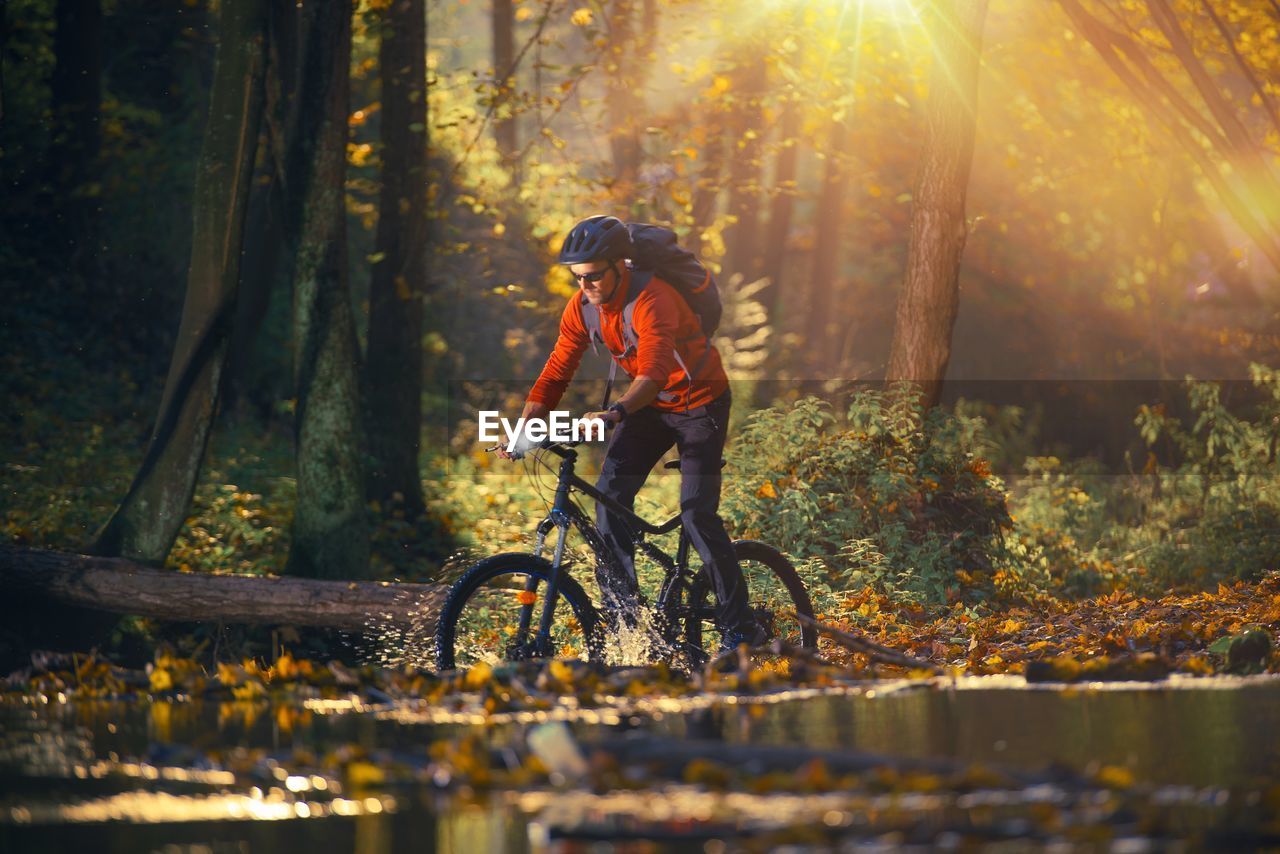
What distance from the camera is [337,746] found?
702 centimetres

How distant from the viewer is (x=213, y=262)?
13.2 meters

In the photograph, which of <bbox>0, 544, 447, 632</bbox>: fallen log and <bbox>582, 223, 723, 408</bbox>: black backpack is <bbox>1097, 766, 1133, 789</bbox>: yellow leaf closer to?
<bbox>582, 223, 723, 408</bbox>: black backpack

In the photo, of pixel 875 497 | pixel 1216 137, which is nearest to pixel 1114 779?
pixel 875 497

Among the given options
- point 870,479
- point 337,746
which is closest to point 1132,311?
point 870,479

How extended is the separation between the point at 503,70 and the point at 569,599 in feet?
44.6

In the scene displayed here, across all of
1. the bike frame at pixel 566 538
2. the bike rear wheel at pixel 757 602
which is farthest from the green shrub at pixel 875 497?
the bike frame at pixel 566 538

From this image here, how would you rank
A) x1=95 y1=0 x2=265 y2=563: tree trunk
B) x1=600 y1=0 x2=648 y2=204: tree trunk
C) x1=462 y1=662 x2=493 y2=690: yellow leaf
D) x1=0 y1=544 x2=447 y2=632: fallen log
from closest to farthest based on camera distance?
x1=462 y1=662 x2=493 y2=690: yellow leaf < x1=0 y1=544 x2=447 y2=632: fallen log < x1=95 y1=0 x2=265 y2=563: tree trunk < x1=600 y1=0 x2=648 y2=204: tree trunk

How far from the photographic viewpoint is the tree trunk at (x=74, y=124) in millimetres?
22938

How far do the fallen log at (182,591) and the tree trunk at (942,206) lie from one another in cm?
563

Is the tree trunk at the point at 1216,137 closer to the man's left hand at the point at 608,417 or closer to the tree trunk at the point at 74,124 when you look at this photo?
the man's left hand at the point at 608,417

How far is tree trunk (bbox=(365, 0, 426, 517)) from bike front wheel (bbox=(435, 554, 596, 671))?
28.3ft

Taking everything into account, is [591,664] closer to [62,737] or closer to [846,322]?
[62,737]

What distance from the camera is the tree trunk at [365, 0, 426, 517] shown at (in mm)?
17594

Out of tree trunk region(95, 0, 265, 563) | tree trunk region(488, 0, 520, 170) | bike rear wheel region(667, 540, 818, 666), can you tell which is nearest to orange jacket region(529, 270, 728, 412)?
bike rear wheel region(667, 540, 818, 666)
